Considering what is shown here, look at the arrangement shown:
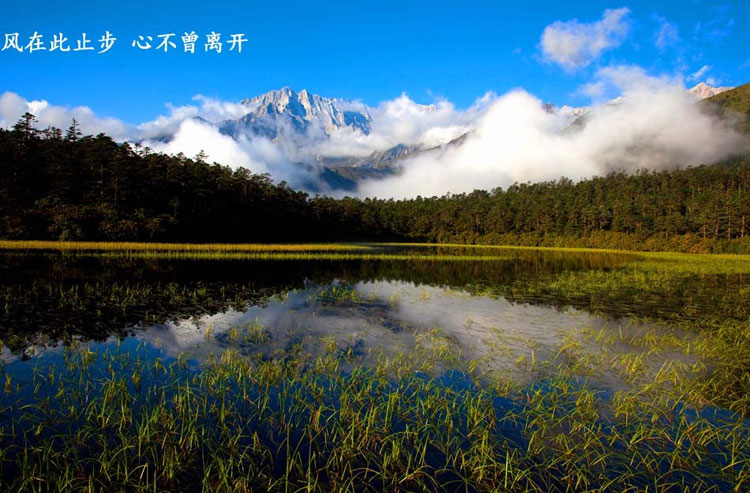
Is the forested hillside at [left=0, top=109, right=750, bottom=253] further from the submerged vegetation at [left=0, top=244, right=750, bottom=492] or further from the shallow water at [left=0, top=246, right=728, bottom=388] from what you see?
the submerged vegetation at [left=0, top=244, right=750, bottom=492]

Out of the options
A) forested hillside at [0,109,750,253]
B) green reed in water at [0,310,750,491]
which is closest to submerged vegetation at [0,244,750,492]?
green reed in water at [0,310,750,491]

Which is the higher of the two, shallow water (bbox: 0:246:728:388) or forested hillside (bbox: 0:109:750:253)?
forested hillside (bbox: 0:109:750:253)

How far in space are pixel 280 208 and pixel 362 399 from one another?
351ft

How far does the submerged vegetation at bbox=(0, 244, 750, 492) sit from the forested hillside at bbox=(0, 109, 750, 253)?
173 ft

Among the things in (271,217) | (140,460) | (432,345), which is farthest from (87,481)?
(271,217)

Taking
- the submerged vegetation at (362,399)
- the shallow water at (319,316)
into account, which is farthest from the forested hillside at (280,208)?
the submerged vegetation at (362,399)

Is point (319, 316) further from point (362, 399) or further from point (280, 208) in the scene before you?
point (280, 208)

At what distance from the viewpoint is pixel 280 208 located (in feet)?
364

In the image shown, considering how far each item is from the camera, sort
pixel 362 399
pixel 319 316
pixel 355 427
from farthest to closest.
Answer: pixel 319 316 → pixel 362 399 → pixel 355 427

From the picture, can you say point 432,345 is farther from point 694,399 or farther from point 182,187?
point 182,187

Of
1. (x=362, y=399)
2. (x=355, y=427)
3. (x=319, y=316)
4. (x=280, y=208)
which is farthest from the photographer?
(x=280, y=208)

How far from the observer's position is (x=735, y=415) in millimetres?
8086

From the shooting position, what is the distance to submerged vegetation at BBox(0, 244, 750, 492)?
5668 mm

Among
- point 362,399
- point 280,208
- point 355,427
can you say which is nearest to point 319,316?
point 362,399
